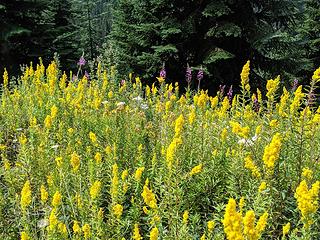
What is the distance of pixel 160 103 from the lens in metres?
4.12

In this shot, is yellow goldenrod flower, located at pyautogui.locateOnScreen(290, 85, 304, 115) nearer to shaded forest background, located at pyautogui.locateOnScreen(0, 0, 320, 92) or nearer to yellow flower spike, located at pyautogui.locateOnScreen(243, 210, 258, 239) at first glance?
yellow flower spike, located at pyautogui.locateOnScreen(243, 210, 258, 239)

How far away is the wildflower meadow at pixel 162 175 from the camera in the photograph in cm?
216

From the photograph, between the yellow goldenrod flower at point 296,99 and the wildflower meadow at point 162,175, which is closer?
the wildflower meadow at point 162,175

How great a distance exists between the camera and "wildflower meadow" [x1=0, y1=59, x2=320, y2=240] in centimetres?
216

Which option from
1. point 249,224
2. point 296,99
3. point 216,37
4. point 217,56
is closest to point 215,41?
point 216,37

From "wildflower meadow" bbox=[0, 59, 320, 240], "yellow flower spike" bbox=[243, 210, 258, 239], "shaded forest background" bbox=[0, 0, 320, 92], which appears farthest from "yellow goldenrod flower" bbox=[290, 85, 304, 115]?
"shaded forest background" bbox=[0, 0, 320, 92]

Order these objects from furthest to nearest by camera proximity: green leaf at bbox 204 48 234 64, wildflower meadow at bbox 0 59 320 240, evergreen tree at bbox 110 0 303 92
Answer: evergreen tree at bbox 110 0 303 92 → green leaf at bbox 204 48 234 64 → wildflower meadow at bbox 0 59 320 240

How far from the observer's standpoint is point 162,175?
2.74 m

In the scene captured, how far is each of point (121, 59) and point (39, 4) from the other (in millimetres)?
4860

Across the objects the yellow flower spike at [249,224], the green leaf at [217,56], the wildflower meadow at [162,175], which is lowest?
the green leaf at [217,56]

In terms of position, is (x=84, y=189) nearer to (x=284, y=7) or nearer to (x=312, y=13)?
(x=284, y=7)

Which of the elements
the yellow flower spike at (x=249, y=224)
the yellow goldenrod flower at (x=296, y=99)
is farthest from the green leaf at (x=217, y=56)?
the yellow flower spike at (x=249, y=224)

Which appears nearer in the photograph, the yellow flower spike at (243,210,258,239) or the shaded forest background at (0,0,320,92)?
the yellow flower spike at (243,210,258,239)

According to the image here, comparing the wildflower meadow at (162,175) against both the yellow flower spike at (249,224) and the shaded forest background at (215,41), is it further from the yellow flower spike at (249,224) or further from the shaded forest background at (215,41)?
the shaded forest background at (215,41)
